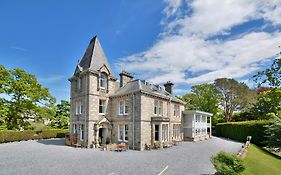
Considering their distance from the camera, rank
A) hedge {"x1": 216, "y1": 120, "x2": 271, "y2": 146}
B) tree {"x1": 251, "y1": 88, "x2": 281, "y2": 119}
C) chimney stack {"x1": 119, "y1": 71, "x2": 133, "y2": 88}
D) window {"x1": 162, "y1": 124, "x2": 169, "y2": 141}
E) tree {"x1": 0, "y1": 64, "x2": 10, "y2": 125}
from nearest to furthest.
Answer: window {"x1": 162, "y1": 124, "x2": 169, "y2": 141} → chimney stack {"x1": 119, "y1": 71, "x2": 133, "y2": 88} → tree {"x1": 0, "y1": 64, "x2": 10, "y2": 125} → hedge {"x1": 216, "y1": 120, "x2": 271, "y2": 146} → tree {"x1": 251, "y1": 88, "x2": 281, "y2": 119}

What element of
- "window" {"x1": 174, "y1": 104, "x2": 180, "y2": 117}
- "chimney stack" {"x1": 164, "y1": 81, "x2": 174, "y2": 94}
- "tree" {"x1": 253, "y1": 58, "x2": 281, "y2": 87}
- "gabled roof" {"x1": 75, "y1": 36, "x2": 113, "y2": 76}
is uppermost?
"gabled roof" {"x1": 75, "y1": 36, "x2": 113, "y2": 76}

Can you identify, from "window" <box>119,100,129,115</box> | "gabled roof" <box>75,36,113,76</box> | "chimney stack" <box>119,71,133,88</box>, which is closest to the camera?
"window" <box>119,100,129,115</box>

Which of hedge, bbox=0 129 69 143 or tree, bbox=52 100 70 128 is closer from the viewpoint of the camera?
hedge, bbox=0 129 69 143

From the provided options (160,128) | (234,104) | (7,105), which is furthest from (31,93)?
(234,104)

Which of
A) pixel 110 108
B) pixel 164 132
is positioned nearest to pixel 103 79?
pixel 110 108

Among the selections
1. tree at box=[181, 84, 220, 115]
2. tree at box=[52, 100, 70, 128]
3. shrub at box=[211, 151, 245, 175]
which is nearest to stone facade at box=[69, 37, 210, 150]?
shrub at box=[211, 151, 245, 175]

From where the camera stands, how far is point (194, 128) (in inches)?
1244

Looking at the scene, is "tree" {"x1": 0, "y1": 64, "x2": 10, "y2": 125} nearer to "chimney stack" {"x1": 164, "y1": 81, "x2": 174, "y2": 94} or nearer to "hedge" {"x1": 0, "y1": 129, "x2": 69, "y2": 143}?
"hedge" {"x1": 0, "y1": 129, "x2": 69, "y2": 143}

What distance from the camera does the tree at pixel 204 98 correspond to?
4841 centimetres

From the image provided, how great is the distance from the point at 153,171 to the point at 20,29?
17484mm

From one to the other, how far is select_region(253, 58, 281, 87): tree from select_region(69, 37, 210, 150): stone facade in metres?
16.0

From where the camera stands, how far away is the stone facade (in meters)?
22.5

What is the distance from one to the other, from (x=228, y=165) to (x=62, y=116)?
125 feet

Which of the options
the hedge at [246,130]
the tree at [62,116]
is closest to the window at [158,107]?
the hedge at [246,130]
